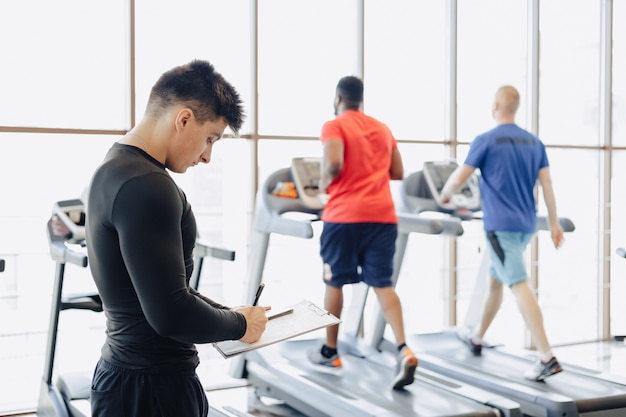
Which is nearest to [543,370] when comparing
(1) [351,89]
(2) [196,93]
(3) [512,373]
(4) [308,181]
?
(3) [512,373]

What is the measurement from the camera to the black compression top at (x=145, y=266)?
1260 mm

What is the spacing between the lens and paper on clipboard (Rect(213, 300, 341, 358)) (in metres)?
1.49

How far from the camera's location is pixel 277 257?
4793 mm

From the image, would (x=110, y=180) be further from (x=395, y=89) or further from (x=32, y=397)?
(x=395, y=89)

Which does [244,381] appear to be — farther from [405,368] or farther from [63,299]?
[63,299]

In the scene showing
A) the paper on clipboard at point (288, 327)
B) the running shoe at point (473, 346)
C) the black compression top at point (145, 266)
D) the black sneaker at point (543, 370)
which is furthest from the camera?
the running shoe at point (473, 346)

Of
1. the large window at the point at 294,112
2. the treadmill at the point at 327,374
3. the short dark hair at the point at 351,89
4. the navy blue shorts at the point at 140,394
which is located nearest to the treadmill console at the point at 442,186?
the large window at the point at 294,112

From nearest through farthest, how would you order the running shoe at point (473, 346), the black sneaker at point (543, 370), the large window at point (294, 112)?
1. the black sneaker at point (543, 370)
2. the large window at point (294, 112)
3. the running shoe at point (473, 346)

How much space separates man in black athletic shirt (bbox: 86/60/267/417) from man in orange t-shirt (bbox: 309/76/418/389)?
2.00m

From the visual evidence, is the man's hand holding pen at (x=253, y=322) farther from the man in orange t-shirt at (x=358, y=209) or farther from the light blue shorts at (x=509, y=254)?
the light blue shorts at (x=509, y=254)

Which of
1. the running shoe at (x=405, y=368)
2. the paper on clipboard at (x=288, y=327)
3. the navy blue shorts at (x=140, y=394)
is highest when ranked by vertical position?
the paper on clipboard at (x=288, y=327)

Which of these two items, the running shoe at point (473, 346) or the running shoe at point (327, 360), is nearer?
the running shoe at point (327, 360)

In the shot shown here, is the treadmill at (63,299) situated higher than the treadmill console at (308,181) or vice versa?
the treadmill console at (308,181)

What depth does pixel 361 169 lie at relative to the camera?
345cm
